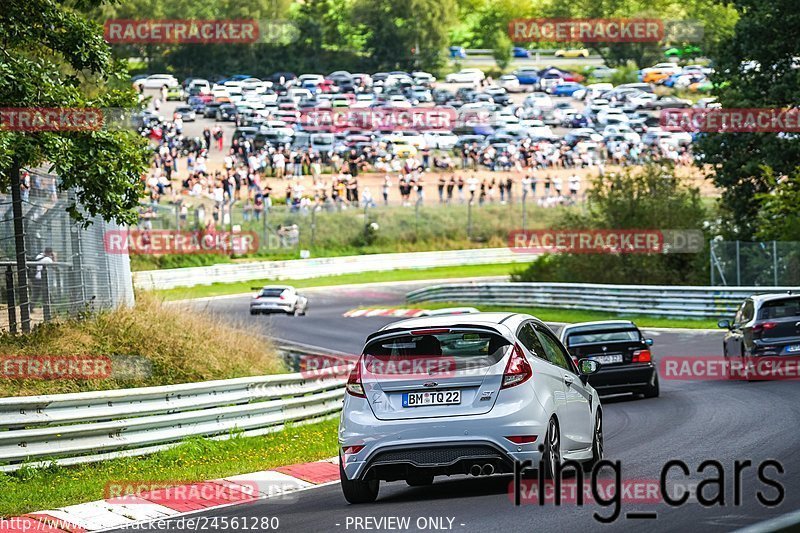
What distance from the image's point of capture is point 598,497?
33.9ft

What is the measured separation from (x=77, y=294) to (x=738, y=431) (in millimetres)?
10019

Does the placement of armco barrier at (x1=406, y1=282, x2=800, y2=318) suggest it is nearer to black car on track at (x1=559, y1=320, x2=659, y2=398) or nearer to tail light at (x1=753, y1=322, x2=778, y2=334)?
tail light at (x1=753, y1=322, x2=778, y2=334)

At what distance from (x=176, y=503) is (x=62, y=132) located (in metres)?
7.79

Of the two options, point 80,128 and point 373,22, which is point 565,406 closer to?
point 80,128

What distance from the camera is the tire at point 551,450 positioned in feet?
34.3

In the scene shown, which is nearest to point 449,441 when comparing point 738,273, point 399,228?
point 738,273

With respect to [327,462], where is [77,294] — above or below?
above

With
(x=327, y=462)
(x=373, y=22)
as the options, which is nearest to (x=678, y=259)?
(x=327, y=462)

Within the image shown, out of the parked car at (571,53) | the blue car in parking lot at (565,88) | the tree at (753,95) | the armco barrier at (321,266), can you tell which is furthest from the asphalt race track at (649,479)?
the parked car at (571,53)

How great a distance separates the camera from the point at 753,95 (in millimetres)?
41812

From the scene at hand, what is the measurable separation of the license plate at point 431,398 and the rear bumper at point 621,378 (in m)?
11.0

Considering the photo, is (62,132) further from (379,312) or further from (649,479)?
(379,312)

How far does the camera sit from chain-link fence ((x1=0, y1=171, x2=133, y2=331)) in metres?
18.4

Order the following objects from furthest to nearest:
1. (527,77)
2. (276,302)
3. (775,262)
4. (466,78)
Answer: (527,77)
(466,78)
(276,302)
(775,262)
